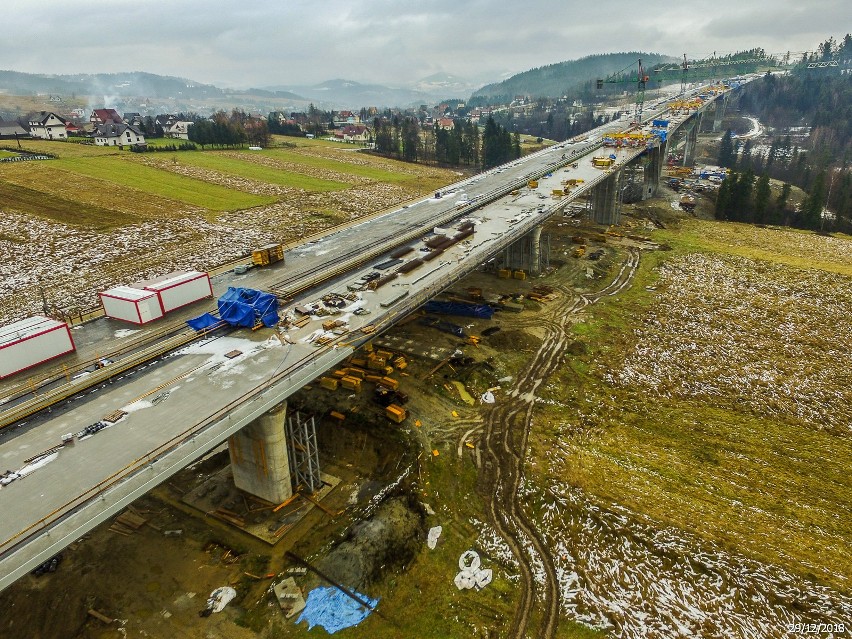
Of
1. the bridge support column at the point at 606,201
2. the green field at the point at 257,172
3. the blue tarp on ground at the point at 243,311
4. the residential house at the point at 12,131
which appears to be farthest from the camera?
the residential house at the point at 12,131

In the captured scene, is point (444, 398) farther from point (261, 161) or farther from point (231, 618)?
point (261, 161)

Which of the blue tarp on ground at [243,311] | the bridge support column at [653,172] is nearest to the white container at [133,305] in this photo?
the blue tarp on ground at [243,311]

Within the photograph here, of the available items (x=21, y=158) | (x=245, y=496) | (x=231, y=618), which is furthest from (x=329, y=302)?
(x=21, y=158)

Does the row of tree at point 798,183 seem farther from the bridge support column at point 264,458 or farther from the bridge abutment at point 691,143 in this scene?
the bridge support column at point 264,458

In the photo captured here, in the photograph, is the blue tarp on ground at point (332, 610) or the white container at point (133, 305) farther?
the white container at point (133, 305)

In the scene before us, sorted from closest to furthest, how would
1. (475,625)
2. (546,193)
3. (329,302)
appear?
(475,625), (329,302), (546,193)

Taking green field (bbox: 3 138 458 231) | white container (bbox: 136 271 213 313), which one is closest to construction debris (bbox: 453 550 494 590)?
white container (bbox: 136 271 213 313)

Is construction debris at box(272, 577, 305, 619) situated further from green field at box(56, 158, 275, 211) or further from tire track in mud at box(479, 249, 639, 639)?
green field at box(56, 158, 275, 211)
